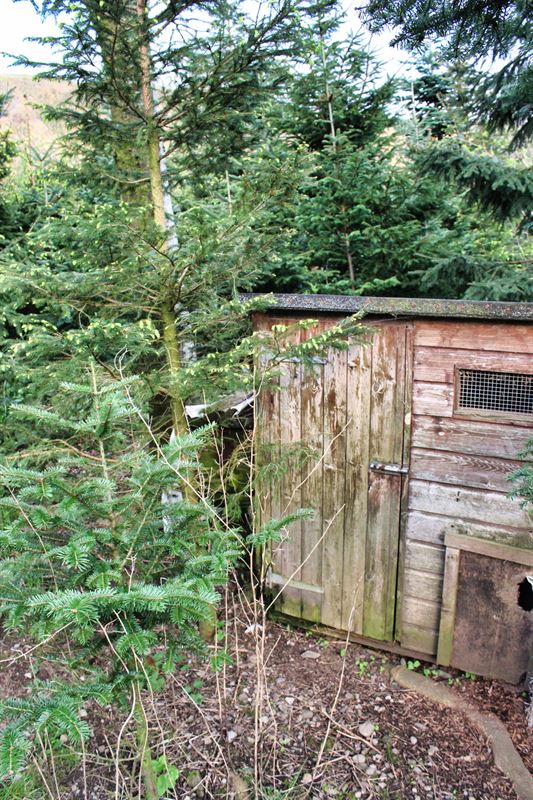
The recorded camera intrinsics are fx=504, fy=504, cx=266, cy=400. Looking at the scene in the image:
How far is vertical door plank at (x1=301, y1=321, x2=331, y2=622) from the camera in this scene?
12.3ft

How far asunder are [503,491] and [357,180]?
3.57 meters

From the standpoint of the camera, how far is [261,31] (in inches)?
115

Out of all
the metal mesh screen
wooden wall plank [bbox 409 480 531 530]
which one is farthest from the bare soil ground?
the metal mesh screen

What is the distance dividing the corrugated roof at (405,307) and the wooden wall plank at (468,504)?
1167 millimetres

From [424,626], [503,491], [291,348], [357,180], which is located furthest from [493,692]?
[357,180]

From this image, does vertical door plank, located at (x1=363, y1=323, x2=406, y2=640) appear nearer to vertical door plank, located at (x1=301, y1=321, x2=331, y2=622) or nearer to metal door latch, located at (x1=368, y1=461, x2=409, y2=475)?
metal door latch, located at (x1=368, y1=461, x2=409, y2=475)

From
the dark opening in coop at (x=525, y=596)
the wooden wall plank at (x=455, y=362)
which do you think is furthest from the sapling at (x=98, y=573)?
the dark opening in coop at (x=525, y=596)

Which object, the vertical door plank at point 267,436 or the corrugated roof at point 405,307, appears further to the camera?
the vertical door plank at point 267,436

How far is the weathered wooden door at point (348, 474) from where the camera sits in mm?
3523

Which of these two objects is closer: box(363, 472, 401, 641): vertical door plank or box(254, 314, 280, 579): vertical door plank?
box(363, 472, 401, 641): vertical door plank

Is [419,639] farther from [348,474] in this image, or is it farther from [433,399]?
[433,399]

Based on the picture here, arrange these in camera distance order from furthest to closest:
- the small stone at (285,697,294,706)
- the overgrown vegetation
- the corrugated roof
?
the small stone at (285,697,294,706), the corrugated roof, the overgrown vegetation

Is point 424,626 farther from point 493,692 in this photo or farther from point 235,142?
point 235,142

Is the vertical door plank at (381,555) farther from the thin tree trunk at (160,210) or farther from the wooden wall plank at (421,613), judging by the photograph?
the thin tree trunk at (160,210)
